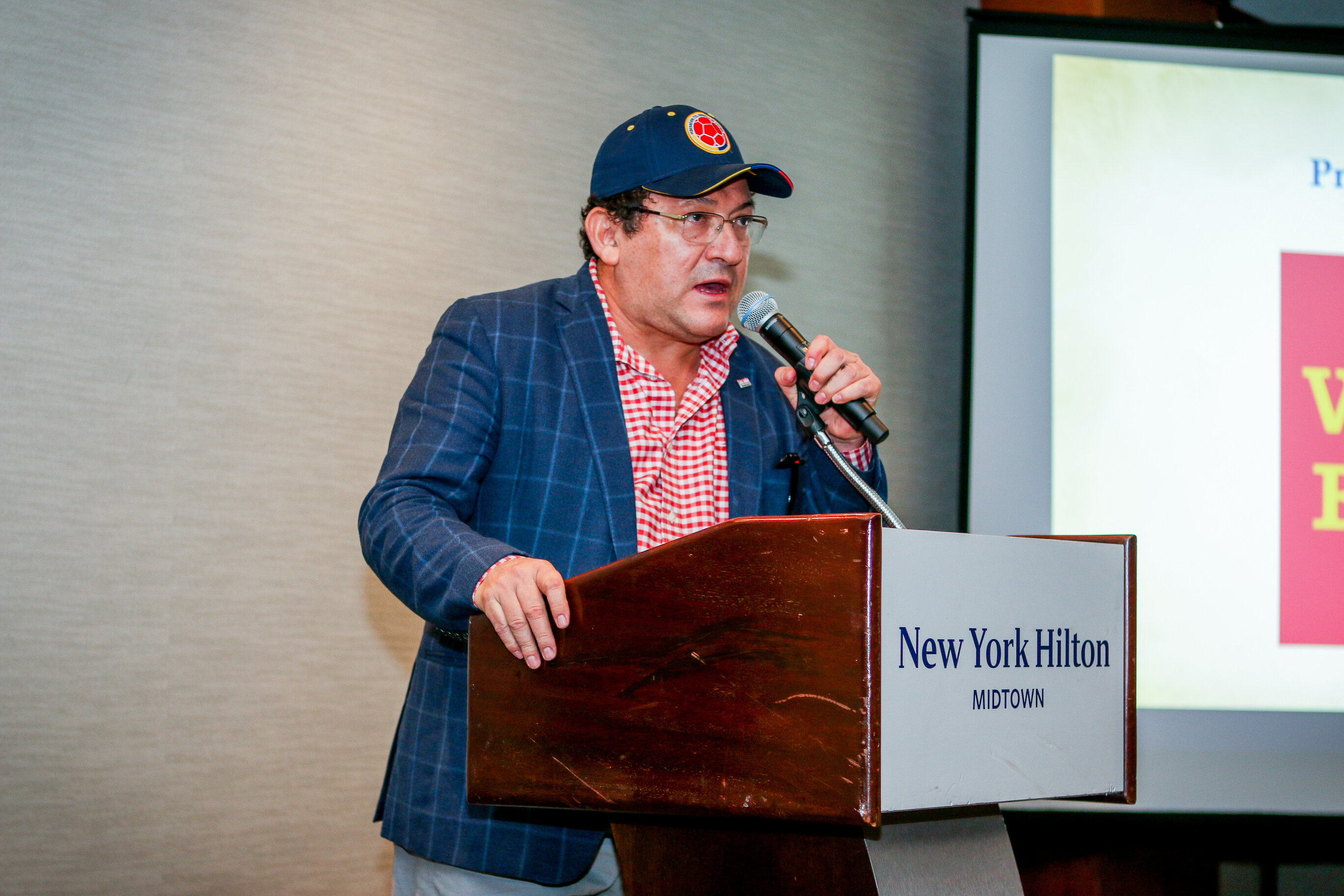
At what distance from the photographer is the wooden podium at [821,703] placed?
0.71m

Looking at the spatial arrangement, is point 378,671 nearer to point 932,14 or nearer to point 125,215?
point 125,215

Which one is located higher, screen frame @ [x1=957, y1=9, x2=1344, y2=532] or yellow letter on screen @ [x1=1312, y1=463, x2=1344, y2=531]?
screen frame @ [x1=957, y1=9, x2=1344, y2=532]

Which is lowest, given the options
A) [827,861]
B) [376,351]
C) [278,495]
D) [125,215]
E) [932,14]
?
[827,861]

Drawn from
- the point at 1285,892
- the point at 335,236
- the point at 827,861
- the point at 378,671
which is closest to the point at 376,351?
the point at 335,236

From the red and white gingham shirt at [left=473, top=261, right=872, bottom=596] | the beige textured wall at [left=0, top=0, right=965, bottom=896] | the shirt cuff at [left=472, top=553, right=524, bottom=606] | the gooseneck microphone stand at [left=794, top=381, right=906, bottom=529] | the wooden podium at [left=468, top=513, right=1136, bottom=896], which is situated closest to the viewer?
the wooden podium at [left=468, top=513, right=1136, bottom=896]

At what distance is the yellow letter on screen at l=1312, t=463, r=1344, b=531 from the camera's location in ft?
7.85

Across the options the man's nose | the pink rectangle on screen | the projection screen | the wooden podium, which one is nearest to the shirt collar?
the man's nose

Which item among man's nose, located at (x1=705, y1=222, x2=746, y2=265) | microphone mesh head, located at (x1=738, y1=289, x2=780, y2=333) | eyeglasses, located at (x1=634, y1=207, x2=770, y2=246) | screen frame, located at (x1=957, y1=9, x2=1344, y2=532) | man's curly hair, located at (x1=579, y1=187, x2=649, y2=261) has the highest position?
screen frame, located at (x1=957, y1=9, x2=1344, y2=532)

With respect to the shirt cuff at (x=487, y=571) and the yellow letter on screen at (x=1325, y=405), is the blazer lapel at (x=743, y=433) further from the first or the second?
the yellow letter on screen at (x=1325, y=405)

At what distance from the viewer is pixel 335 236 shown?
210 cm

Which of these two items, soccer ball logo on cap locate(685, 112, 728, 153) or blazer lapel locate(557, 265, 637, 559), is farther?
soccer ball logo on cap locate(685, 112, 728, 153)

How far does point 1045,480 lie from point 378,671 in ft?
5.00

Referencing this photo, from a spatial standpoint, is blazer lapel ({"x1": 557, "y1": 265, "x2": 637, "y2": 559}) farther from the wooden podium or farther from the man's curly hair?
the wooden podium

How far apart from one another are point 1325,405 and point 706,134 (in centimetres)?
182
